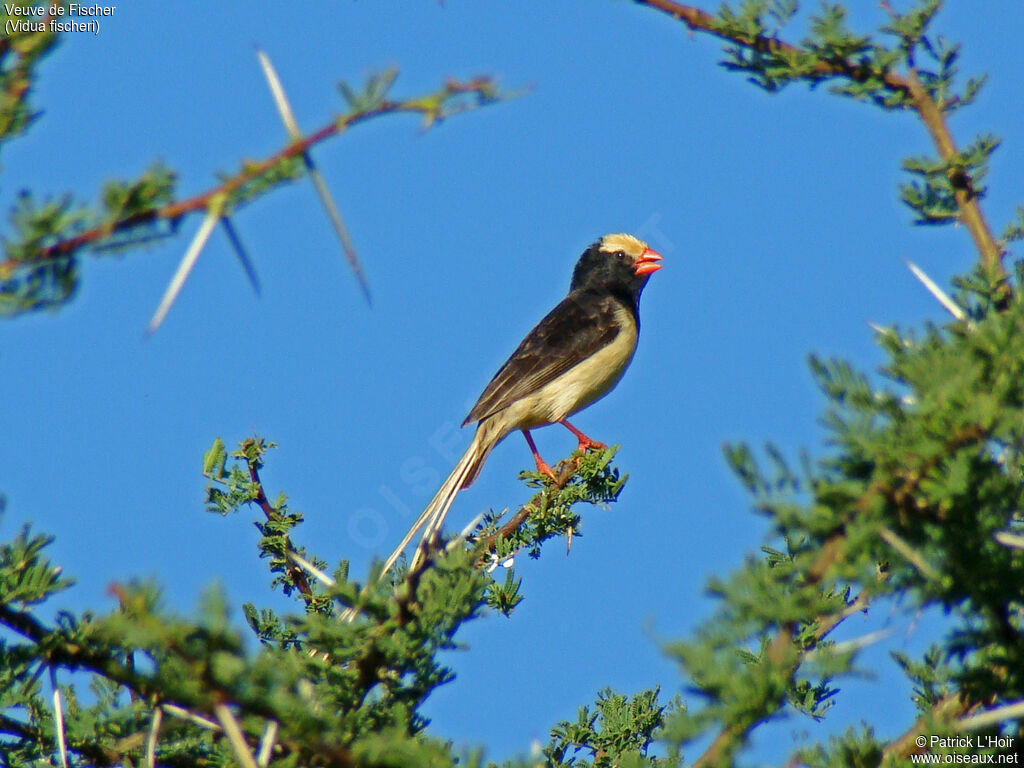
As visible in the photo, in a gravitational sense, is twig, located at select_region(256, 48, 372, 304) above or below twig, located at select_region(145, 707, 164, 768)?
above

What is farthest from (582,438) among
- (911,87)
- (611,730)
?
(911,87)

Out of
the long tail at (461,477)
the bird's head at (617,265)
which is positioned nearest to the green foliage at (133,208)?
the long tail at (461,477)

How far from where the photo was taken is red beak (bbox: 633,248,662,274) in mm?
10992

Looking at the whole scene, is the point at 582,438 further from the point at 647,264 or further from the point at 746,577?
the point at 746,577

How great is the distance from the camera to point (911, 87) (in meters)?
2.85

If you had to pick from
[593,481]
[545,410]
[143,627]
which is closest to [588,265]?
[545,410]

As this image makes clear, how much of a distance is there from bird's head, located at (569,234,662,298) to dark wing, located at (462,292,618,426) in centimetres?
64

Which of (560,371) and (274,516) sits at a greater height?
(560,371)

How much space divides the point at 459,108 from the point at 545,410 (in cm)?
772

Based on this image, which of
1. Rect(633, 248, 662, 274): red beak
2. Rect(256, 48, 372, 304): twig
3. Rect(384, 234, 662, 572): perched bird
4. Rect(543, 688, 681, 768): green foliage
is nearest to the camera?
Rect(256, 48, 372, 304): twig

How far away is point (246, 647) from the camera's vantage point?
1.85m

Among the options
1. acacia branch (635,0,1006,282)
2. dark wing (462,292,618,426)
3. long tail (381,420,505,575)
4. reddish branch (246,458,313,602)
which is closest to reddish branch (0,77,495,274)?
acacia branch (635,0,1006,282)

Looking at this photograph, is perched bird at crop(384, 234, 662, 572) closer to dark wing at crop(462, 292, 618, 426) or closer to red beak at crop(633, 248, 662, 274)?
dark wing at crop(462, 292, 618, 426)

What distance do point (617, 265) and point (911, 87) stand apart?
8.30m
